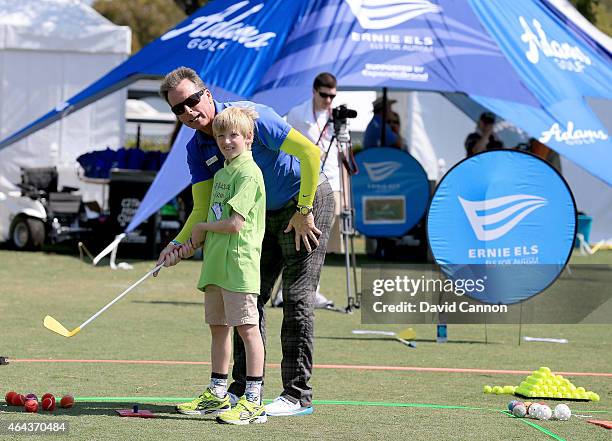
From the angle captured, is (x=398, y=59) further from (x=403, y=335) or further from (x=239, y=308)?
(x=239, y=308)

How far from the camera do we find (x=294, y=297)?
20.8ft

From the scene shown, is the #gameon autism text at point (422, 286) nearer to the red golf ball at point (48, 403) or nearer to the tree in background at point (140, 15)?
the red golf ball at point (48, 403)

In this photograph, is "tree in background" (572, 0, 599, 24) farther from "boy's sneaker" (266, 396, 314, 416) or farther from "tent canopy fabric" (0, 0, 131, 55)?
"boy's sneaker" (266, 396, 314, 416)

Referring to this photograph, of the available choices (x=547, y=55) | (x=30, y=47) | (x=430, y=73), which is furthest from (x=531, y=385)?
(x=30, y=47)

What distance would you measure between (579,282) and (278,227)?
4.40 meters

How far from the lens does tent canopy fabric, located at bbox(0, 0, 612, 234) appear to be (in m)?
13.0

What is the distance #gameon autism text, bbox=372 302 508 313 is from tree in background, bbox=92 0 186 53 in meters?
51.8

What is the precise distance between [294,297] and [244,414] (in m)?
0.63

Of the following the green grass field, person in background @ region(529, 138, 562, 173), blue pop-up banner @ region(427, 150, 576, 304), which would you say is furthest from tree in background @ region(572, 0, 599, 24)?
blue pop-up banner @ region(427, 150, 576, 304)

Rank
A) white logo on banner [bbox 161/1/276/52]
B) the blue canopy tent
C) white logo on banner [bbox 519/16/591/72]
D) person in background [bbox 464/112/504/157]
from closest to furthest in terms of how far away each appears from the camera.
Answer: the blue canopy tent
white logo on banner [bbox 161/1/276/52]
white logo on banner [bbox 519/16/591/72]
person in background [bbox 464/112/504/157]

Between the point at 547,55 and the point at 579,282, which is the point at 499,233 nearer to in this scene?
the point at 579,282

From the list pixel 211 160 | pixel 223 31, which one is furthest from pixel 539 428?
pixel 223 31

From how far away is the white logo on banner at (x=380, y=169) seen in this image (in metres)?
16.3

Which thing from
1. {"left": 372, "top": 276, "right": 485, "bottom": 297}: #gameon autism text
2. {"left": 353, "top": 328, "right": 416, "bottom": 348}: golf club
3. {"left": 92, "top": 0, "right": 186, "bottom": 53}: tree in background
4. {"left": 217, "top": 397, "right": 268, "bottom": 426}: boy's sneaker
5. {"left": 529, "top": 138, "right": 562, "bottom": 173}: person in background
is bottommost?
{"left": 353, "top": 328, "right": 416, "bottom": 348}: golf club
